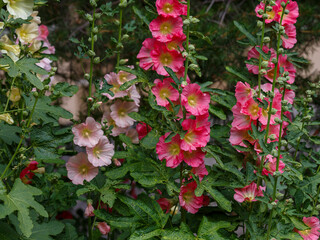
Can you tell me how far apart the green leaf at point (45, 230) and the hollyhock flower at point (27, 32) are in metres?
0.50

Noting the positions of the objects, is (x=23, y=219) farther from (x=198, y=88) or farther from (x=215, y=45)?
(x=215, y=45)

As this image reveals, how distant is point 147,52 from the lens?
52.4 inches

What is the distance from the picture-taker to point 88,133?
1.32 meters

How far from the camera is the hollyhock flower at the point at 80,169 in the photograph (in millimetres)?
1354

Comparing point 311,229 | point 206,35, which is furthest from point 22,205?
point 206,35

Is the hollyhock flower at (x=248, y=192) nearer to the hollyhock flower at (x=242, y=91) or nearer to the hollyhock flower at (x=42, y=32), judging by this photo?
the hollyhock flower at (x=242, y=91)

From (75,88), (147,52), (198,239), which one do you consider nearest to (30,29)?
(75,88)

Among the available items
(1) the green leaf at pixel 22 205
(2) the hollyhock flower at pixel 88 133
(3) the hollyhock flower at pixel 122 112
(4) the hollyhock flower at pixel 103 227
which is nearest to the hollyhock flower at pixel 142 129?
(3) the hollyhock flower at pixel 122 112

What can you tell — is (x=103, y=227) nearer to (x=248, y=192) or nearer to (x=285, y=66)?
(x=248, y=192)

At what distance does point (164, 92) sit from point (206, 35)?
2.47 ft

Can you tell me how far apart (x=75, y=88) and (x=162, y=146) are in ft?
0.91

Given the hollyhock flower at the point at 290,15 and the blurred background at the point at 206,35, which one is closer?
the hollyhock flower at the point at 290,15

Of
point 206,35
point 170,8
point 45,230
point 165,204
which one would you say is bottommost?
point 45,230

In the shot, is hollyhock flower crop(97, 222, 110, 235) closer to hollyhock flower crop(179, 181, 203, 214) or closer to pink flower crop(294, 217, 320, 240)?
hollyhock flower crop(179, 181, 203, 214)
